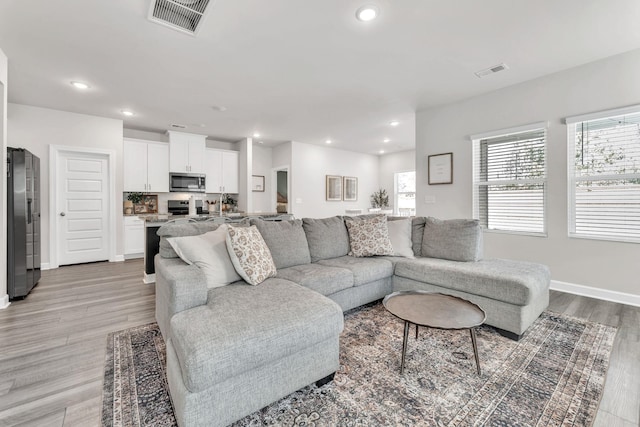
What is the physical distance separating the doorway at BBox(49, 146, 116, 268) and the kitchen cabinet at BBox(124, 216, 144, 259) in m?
0.20

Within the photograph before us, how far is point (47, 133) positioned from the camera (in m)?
4.52

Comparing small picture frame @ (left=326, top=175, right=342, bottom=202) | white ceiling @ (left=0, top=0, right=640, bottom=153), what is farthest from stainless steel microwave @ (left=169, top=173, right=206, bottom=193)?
small picture frame @ (left=326, top=175, right=342, bottom=202)

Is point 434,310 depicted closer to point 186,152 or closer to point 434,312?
point 434,312

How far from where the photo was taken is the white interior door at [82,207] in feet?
15.5

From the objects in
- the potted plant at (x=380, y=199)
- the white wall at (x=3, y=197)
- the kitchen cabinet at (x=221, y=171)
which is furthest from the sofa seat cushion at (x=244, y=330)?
the potted plant at (x=380, y=199)

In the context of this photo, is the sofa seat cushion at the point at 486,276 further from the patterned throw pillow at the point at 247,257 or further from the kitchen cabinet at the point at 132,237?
the kitchen cabinet at the point at 132,237

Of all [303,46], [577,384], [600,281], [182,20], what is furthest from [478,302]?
[182,20]

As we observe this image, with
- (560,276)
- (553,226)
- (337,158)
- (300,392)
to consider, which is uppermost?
(337,158)

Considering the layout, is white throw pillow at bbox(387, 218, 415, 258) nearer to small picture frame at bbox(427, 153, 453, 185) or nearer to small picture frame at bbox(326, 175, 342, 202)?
small picture frame at bbox(427, 153, 453, 185)

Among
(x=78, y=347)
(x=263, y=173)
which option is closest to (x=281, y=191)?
(x=263, y=173)

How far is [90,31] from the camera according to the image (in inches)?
98.2

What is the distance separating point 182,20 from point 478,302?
11.2 ft

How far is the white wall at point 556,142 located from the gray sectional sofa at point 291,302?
3.90 ft

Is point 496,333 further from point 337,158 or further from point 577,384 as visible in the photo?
point 337,158
